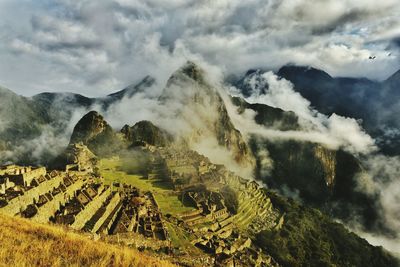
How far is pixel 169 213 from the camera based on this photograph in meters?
48.1

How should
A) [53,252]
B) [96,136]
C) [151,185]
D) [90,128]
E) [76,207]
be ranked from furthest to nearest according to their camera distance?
[90,128] → [96,136] → [151,185] → [76,207] → [53,252]

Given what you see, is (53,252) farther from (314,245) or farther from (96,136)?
(96,136)

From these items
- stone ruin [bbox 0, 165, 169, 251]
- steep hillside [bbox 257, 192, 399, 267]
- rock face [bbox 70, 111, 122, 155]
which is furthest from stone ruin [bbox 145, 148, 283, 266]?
rock face [bbox 70, 111, 122, 155]

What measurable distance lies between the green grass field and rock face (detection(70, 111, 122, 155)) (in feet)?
57.0

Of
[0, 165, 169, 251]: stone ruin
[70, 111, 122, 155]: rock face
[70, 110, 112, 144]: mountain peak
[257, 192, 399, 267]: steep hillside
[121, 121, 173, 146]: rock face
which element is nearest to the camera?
[0, 165, 169, 251]: stone ruin

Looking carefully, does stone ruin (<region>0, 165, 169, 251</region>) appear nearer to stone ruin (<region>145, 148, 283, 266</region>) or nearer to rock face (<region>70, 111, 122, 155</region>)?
stone ruin (<region>145, 148, 283, 266</region>)

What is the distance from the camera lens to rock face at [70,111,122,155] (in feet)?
337

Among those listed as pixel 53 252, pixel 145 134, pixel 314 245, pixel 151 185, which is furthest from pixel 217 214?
pixel 145 134

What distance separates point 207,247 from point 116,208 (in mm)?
9473

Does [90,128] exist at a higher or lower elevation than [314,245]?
higher

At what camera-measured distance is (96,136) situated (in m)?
114

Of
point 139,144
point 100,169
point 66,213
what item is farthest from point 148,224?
point 139,144

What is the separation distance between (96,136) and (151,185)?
53043 millimetres

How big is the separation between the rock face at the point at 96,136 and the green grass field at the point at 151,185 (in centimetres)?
1737
